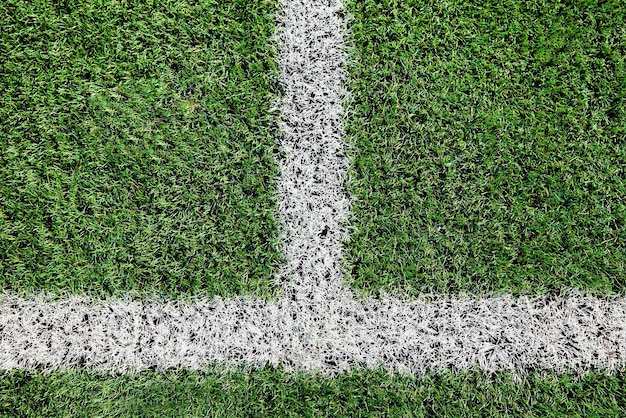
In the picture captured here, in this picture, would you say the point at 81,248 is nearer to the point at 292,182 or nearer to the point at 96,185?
the point at 96,185

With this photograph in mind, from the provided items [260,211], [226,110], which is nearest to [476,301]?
[260,211]

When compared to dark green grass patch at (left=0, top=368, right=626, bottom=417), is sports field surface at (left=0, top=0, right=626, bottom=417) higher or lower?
higher

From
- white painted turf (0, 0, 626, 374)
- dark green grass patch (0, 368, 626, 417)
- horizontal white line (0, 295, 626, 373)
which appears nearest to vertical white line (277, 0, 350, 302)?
white painted turf (0, 0, 626, 374)

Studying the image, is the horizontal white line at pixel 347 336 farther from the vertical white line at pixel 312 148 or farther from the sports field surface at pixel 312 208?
the vertical white line at pixel 312 148

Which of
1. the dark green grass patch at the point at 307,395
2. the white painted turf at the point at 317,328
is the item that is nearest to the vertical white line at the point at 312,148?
the white painted turf at the point at 317,328

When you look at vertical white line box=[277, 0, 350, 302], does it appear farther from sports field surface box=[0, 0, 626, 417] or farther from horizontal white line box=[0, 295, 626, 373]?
horizontal white line box=[0, 295, 626, 373]

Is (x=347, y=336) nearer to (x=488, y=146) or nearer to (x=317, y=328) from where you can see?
(x=317, y=328)
